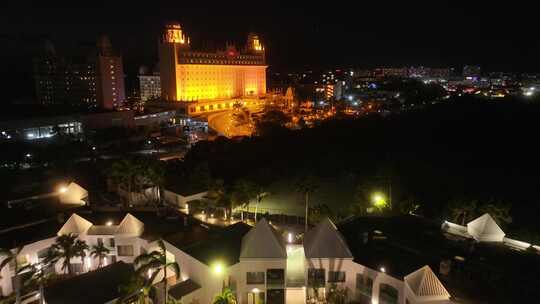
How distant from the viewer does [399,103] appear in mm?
95562

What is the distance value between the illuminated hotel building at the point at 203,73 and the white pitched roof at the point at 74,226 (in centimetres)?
5359

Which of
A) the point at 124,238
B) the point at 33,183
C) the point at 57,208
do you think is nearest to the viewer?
the point at 124,238

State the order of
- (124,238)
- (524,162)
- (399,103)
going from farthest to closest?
(399,103), (524,162), (124,238)

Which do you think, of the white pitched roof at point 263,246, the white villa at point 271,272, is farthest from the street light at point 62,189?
the white pitched roof at point 263,246

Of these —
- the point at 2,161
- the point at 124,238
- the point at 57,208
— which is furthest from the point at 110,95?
the point at 124,238

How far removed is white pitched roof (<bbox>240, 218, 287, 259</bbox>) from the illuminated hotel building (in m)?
59.1

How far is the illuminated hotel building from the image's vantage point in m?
76.4

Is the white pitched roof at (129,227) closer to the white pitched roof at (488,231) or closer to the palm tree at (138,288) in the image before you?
the palm tree at (138,288)

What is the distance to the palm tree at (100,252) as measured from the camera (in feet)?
62.8

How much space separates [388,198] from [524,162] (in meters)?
28.3

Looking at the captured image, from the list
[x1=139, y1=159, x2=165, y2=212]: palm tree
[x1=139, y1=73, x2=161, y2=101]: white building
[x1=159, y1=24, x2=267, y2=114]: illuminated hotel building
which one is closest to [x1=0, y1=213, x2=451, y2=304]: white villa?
[x1=139, y1=159, x2=165, y2=212]: palm tree

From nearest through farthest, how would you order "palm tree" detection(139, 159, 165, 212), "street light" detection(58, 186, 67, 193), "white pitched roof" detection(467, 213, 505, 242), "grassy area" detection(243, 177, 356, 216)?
"white pitched roof" detection(467, 213, 505, 242) < "street light" detection(58, 186, 67, 193) < "palm tree" detection(139, 159, 165, 212) < "grassy area" detection(243, 177, 356, 216)

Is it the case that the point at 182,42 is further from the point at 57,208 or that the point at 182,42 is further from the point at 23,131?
the point at 57,208

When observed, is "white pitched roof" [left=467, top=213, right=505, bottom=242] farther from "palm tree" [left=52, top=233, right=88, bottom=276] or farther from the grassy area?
"palm tree" [left=52, top=233, right=88, bottom=276]
